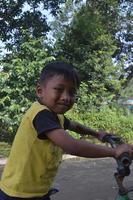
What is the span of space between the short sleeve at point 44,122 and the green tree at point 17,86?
10.1m

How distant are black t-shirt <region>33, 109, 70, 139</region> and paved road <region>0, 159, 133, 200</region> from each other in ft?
15.6

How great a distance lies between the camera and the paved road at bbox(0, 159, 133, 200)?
7.15 meters

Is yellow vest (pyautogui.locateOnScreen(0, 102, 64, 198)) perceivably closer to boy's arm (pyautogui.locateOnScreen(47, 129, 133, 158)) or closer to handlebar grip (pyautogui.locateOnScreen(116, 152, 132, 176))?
boy's arm (pyautogui.locateOnScreen(47, 129, 133, 158))

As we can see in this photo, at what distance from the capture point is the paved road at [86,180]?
7.15m

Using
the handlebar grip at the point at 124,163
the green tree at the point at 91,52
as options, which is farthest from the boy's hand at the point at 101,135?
the green tree at the point at 91,52

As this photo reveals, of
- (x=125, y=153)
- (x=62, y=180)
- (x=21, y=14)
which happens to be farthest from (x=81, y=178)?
(x=125, y=153)

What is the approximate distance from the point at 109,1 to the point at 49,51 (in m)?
4.13

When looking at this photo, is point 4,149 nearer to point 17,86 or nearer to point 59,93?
point 17,86

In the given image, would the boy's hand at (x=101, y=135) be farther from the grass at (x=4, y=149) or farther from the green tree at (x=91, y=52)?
the green tree at (x=91, y=52)

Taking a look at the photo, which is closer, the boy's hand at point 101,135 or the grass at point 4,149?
the boy's hand at point 101,135

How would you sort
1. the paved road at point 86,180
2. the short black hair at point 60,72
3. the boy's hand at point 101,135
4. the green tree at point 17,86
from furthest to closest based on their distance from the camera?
the green tree at point 17,86 → the paved road at point 86,180 → the boy's hand at point 101,135 → the short black hair at point 60,72

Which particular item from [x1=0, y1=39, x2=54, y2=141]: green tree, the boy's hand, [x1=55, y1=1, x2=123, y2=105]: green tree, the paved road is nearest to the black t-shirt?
the boy's hand

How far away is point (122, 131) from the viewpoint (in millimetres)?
15086

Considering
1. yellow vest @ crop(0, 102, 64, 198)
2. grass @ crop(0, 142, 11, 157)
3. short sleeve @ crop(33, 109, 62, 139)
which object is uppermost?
short sleeve @ crop(33, 109, 62, 139)
